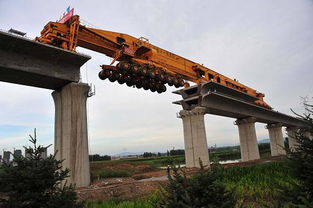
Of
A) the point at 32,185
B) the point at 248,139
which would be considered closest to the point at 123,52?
the point at 32,185

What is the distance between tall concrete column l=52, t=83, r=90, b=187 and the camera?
19031mm

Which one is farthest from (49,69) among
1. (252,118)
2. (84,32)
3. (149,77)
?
(252,118)

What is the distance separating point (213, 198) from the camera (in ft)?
15.8

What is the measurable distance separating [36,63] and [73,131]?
5742 mm

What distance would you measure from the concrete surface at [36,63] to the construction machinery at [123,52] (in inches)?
33.9

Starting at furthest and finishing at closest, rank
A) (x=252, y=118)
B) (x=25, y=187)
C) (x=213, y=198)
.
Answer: (x=252, y=118) < (x=25, y=187) < (x=213, y=198)

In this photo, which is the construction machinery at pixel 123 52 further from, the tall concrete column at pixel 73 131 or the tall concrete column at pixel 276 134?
the tall concrete column at pixel 276 134

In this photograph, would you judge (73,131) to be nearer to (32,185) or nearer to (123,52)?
(123,52)

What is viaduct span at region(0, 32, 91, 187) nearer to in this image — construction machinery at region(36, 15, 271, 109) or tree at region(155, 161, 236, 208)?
construction machinery at region(36, 15, 271, 109)

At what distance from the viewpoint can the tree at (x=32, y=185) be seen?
21.5ft

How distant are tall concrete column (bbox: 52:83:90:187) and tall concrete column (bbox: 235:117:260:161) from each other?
29.5m

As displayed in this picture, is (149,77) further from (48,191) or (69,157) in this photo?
(48,191)

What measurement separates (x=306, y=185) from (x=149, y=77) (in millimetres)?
17648

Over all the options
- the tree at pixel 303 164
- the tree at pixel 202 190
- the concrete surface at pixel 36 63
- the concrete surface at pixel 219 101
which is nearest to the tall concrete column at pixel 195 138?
the concrete surface at pixel 219 101
